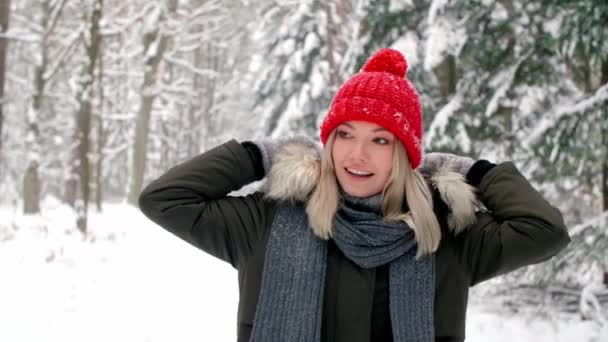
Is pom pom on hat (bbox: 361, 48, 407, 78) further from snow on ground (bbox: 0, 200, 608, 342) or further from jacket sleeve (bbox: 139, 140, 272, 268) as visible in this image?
snow on ground (bbox: 0, 200, 608, 342)

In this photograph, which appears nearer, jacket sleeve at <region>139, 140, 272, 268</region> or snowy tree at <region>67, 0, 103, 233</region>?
jacket sleeve at <region>139, 140, 272, 268</region>

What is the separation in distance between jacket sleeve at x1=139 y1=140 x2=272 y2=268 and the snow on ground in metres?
4.31

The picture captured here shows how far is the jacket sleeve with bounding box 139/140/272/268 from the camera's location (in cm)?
235

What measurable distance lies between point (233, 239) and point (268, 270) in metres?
0.22

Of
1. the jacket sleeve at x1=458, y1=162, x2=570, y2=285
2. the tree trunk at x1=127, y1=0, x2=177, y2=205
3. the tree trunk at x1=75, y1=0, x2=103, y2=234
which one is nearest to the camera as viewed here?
the jacket sleeve at x1=458, y1=162, x2=570, y2=285

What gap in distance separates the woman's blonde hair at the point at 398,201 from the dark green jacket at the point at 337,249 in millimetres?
135

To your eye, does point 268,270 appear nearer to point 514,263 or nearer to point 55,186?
point 514,263

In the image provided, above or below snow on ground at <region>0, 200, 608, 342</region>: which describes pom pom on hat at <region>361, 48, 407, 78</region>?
above

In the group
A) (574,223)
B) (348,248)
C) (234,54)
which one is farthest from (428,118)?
(234,54)

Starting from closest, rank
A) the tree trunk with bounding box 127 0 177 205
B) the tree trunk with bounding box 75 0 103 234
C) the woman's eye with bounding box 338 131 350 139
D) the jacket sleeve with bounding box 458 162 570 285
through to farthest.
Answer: the jacket sleeve with bounding box 458 162 570 285 → the woman's eye with bounding box 338 131 350 139 → the tree trunk with bounding box 75 0 103 234 → the tree trunk with bounding box 127 0 177 205

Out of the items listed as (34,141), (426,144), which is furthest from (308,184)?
(34,141)

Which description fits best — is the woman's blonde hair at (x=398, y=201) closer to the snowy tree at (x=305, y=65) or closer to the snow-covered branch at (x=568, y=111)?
the snow-covered branch at (x=568, y=111)

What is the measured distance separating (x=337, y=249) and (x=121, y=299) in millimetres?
6184

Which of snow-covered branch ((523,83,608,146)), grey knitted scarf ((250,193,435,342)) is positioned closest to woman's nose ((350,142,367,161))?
grey knitted scarf ((250,193,435,342))
